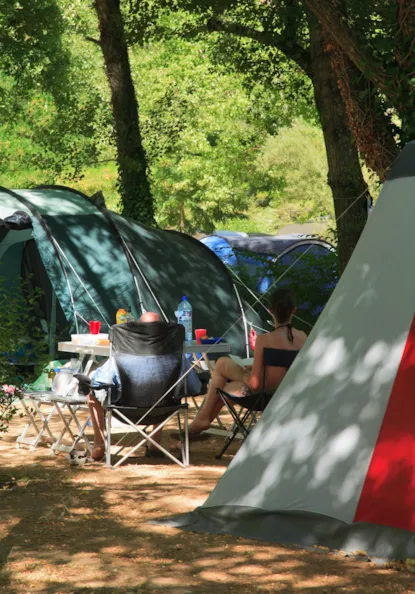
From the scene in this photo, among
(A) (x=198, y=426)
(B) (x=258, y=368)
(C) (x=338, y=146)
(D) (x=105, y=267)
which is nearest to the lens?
(B) (x=258, y=368)

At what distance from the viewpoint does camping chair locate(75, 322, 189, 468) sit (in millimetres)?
6570

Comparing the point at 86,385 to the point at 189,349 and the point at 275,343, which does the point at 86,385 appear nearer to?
the point at 189,349

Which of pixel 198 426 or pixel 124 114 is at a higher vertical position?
pixel 124 114

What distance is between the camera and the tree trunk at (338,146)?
967 cm

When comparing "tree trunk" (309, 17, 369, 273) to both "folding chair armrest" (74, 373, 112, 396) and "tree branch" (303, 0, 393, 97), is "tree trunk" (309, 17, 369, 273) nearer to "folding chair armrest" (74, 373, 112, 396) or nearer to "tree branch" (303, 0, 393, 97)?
"tree branch" (303, 0, 393, 97)

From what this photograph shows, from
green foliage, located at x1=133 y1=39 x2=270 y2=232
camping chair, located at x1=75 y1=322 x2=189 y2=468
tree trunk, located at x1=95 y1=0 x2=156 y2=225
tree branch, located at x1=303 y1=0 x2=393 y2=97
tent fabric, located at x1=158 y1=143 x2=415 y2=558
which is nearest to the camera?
tent fabric, located at x1=158 y1=143 x2=415 y2=558

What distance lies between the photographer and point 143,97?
2595cm

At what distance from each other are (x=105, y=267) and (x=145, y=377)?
13.4ft

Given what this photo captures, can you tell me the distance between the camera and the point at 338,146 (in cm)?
973

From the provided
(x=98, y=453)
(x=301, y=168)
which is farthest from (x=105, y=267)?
(x=301, y=168)

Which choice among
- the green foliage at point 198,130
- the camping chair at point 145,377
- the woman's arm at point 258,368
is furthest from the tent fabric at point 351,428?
the green foliage at point 198,130

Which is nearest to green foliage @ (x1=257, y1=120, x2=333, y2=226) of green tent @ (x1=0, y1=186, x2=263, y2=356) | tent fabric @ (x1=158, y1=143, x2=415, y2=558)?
green tent @ (x1=0, y1=186, x2=263, y2=356)

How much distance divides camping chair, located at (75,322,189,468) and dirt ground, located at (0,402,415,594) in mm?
580

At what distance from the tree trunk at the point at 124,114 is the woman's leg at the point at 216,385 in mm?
7284
